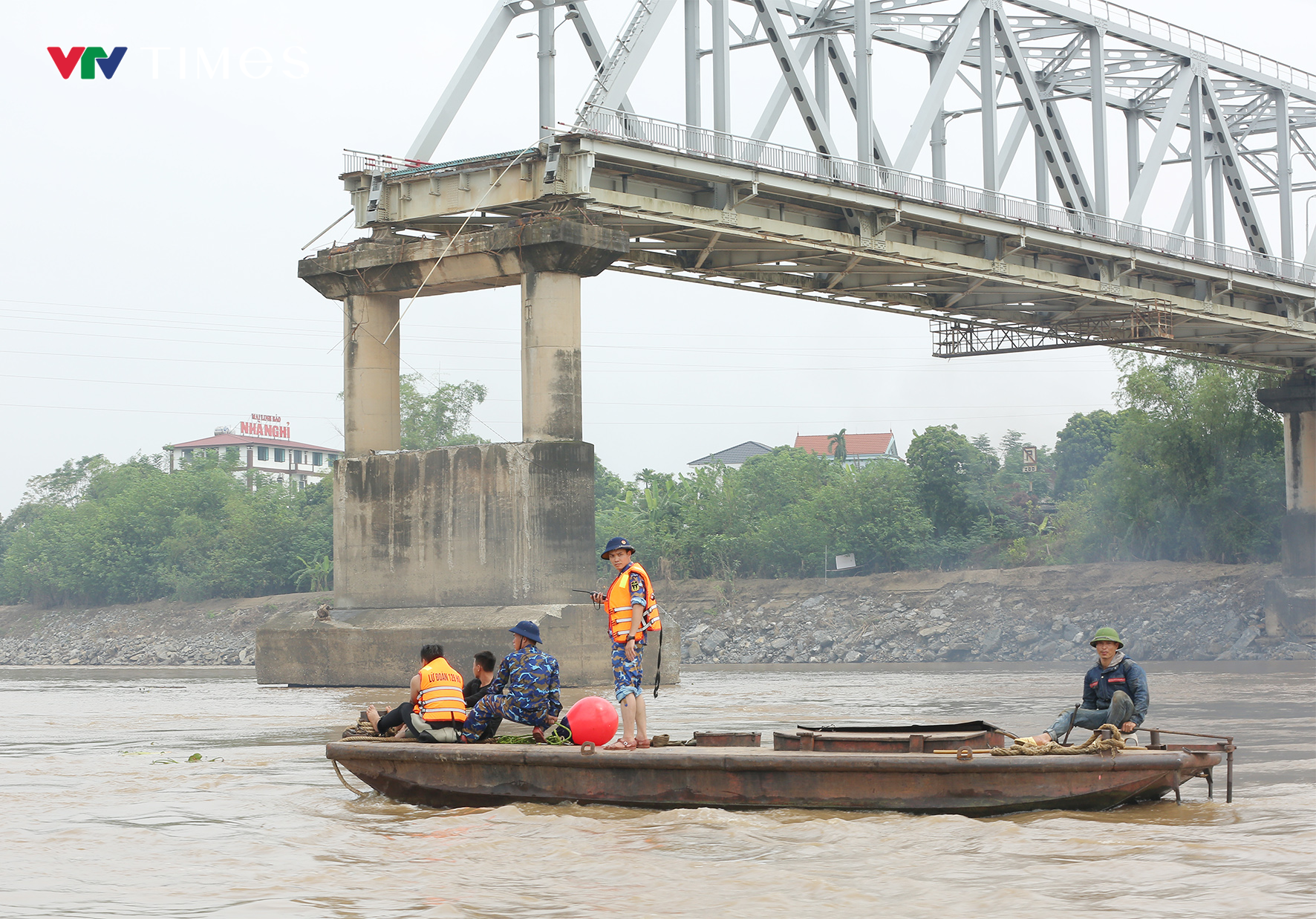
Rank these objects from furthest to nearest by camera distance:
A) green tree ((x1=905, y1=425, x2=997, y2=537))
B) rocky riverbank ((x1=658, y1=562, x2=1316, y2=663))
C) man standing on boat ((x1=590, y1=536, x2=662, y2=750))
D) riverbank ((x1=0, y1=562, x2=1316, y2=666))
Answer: green tree ((x1=905, y1=425, x2=997, y2=537)), riverbank ((x1=0, y1=562, x2=1316, y2=666)), rocky riverbank ((x1=658, y1=562, x2=1316, y2=663)), man standing on boat ((x1=590, y1=536, x2=662, y2=750))

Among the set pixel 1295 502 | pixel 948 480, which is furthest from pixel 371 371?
pixel 948 480

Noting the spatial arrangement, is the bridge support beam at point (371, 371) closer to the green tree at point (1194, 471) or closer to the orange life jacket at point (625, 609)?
the orange life jacket at point (625, 609)

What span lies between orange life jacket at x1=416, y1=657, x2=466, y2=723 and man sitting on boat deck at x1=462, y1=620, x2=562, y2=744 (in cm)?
17

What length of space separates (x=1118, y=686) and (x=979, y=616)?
152 feet

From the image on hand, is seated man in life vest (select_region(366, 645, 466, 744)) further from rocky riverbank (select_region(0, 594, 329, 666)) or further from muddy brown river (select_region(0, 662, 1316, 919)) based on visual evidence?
rocky riverbank (select_region(0, 594, 329, 666))

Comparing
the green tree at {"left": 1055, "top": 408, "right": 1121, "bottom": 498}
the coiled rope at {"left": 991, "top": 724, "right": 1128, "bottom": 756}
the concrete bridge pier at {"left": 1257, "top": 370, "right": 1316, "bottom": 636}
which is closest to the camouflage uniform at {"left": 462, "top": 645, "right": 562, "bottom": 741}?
the coiled rope at {"left": 991, "top": 724, "right": 1128, "bottom": 756}

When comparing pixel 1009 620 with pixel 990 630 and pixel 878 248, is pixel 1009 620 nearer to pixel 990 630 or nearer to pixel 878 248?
pixel 990 630

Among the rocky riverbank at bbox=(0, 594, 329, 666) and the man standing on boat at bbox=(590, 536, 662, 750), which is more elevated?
the man standing on boat at bbox=(590, 536, 662, 750)

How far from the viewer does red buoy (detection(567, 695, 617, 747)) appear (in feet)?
39.8

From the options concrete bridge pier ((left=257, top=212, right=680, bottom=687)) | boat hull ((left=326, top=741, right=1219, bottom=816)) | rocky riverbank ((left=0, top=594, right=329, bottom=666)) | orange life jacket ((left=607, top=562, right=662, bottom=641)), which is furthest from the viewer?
rocky riverbank ((left=0, top=594, right=329, bottom=666))

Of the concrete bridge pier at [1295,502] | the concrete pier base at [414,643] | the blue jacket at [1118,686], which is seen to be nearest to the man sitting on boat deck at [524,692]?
the blue jacket at [1118,686]

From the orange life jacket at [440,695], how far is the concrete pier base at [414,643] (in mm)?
12461

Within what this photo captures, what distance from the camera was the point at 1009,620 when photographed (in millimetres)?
56500

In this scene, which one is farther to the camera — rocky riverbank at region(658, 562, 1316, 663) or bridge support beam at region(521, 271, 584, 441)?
rocky riverbank at region(658, 562, 1316, 663)
